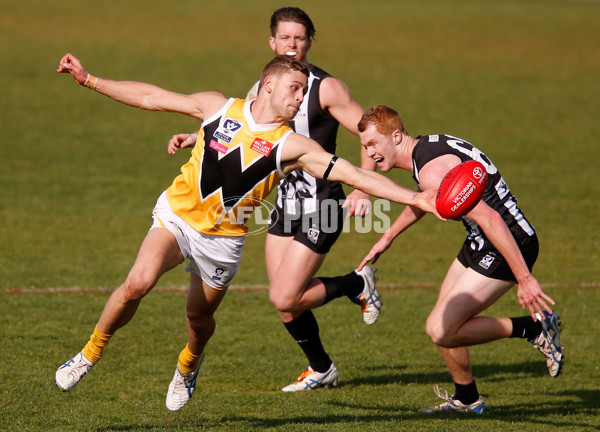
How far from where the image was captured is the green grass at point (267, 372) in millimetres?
6250

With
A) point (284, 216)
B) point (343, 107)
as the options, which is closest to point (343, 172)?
point (343, 107)

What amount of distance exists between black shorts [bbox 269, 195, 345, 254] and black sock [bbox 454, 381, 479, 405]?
1618mm

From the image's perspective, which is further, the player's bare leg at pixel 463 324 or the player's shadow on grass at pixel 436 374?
the player's shadow on grass at pixel 436 374

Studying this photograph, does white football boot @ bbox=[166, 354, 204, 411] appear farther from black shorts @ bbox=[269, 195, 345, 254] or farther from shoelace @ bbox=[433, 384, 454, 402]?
shoelace @ bbox=[433, 384, 454, 402]

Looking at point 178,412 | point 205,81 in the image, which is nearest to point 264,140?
point 178,412

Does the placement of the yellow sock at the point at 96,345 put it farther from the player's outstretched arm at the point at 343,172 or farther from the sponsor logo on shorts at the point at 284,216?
the player's outstretched arm at the point at 343,172

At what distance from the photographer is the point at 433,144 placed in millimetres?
6227

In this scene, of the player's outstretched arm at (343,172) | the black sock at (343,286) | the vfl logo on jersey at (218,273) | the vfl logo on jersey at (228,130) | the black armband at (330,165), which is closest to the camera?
the player's outstretched arm at (343,172)

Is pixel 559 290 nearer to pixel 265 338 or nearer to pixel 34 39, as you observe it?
pixel 265 338

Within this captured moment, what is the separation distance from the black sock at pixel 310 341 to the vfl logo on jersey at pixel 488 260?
1704mm

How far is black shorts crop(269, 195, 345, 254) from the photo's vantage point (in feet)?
23.8

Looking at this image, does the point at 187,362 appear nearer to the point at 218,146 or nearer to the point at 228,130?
the point at 218,146

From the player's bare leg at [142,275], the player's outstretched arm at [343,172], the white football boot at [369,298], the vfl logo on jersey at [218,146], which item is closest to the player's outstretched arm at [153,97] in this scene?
the vfl logo on jersey at [218,146]

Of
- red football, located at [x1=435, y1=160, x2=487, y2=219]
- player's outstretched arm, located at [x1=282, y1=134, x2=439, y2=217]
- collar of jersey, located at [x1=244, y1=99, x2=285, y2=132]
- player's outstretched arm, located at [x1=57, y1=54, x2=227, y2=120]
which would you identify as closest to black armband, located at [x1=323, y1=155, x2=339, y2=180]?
player's outstretched arm, located at [x1=282, y1=134, x2=439, y2=217]
